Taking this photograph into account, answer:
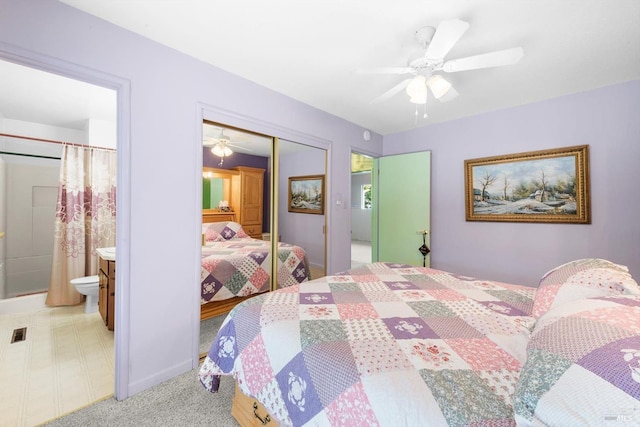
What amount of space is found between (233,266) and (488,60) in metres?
2.63

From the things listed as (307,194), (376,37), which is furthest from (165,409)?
(376,37)

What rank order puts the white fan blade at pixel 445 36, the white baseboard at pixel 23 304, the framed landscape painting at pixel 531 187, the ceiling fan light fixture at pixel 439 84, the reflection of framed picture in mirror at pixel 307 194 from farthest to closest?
1. the reflection of framed picture in mirror at pixel 307 194
2. the white baseboard at pixel 23 304
3. the framed landscape painting at pixel 531 187
4. the ceiling fan light fixture at pixel 439 84
5. the white fan blade at pixel 445 36

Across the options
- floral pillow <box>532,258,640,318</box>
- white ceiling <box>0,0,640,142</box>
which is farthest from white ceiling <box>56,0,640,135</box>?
floral pillow <box>532,258,640,318</box>

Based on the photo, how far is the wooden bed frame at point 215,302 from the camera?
2319 mm

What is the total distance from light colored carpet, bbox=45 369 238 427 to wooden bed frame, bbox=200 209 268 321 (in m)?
0.79

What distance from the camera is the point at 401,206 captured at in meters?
3.80

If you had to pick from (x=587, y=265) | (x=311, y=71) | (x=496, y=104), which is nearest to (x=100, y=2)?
(x=311, y=71)

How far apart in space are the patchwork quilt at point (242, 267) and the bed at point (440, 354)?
107cm

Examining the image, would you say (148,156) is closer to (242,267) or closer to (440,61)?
(242,267)

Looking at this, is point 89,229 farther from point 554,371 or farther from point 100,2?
point 554,371

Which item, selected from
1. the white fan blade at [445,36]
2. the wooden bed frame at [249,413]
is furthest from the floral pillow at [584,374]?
the white fan blade at [445,36]

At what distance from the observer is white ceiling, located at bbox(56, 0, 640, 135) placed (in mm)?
1533

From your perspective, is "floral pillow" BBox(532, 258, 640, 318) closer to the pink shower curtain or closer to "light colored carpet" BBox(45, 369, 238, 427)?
"light colored carpet" BBox(45, 369, 238, 427)

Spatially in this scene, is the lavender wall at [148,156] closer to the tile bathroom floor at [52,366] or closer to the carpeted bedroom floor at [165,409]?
the carpeted bedroom floor at [165,409]
